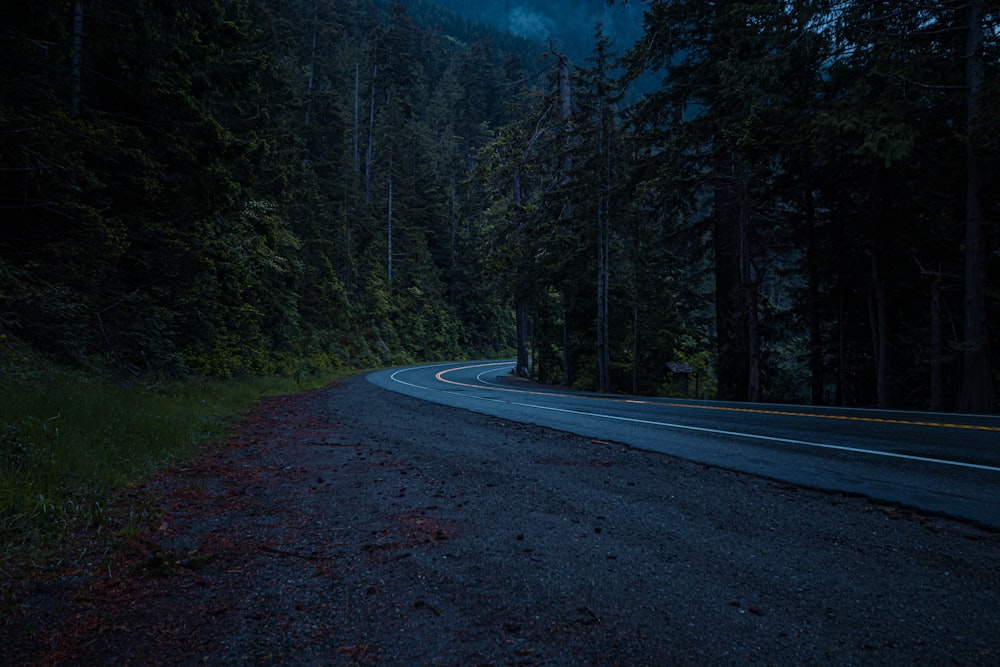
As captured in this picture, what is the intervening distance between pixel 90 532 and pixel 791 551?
489 cm

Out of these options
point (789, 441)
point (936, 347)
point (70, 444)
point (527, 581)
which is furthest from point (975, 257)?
point (70, 444)

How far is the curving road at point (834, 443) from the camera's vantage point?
4.20 m

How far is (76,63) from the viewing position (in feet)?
30.1

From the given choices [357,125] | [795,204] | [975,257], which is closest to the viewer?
[975,257]

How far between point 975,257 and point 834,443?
8.95 meters

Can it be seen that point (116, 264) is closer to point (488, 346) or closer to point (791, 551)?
point (791, 551)

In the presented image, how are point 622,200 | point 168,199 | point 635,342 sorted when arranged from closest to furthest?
point 168,199 → point 622,200 → point 635,342

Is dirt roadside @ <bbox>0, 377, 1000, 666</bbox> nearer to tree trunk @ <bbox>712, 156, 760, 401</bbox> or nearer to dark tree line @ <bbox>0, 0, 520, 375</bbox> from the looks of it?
dark tree line @ <bbox>0, 0, 520, 375</bbox>

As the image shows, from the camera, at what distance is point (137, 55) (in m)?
9.92

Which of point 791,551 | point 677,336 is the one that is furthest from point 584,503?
point 677,336

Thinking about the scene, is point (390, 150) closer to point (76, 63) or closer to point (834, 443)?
point (76, 63)

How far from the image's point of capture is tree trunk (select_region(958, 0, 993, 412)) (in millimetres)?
10781

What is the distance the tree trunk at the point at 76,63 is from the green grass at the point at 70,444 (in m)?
4.86

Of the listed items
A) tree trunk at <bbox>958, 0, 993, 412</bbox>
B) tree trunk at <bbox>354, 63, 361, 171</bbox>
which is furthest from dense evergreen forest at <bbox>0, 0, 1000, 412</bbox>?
tree trunk at <bbox>354, 63, 361, 171</bbox>
